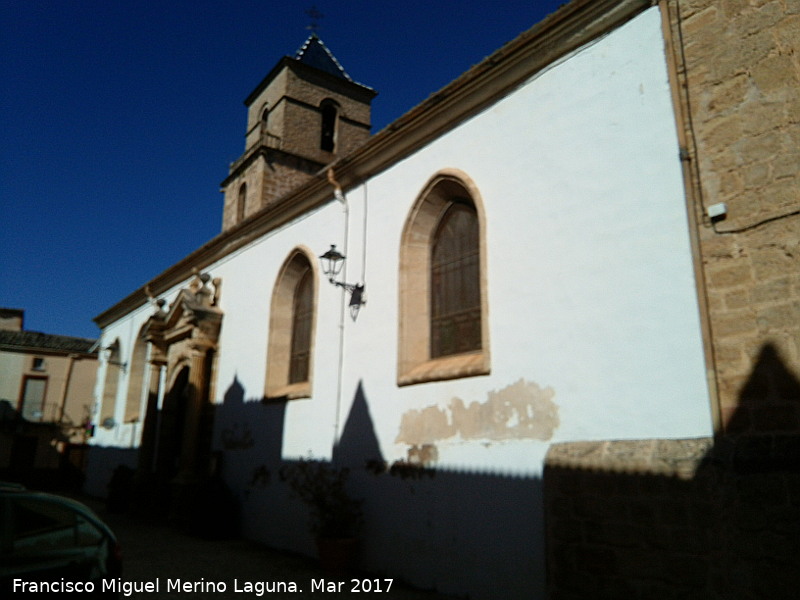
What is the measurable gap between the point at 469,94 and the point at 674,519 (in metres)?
4.88

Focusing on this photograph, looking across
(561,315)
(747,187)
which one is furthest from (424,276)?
(747,187)

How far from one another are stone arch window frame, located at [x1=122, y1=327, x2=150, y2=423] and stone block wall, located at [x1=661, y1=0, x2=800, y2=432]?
14.6 m

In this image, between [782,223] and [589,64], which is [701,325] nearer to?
[782,223]

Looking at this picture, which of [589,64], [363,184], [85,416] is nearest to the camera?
[589,64]

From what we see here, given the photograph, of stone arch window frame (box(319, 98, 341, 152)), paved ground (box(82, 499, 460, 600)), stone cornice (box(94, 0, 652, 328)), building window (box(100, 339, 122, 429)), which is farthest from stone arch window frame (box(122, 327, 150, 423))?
stone arch window frame (box(319, 98, 341, 152))

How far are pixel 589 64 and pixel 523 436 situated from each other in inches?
141

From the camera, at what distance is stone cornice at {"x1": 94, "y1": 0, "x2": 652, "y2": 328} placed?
581cm

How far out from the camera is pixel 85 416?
2752 centimetres

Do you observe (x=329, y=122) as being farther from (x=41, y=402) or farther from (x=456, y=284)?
Answer: (x=41, y=402)

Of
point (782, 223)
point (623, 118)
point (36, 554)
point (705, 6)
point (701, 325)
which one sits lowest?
point (36, 554)

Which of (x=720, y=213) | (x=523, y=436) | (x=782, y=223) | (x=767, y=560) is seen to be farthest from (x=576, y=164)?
(x=767, y=560)

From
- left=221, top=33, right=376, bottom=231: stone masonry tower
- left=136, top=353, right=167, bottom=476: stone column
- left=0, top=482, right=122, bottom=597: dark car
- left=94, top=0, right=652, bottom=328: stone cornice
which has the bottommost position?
left=0, top=482, right=122, bottom=597: dark car

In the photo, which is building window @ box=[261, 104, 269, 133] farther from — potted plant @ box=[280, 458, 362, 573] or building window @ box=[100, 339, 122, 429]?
potted plant @ box=[280, 458, 362, 573]

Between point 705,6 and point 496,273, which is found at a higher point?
point 705,6
